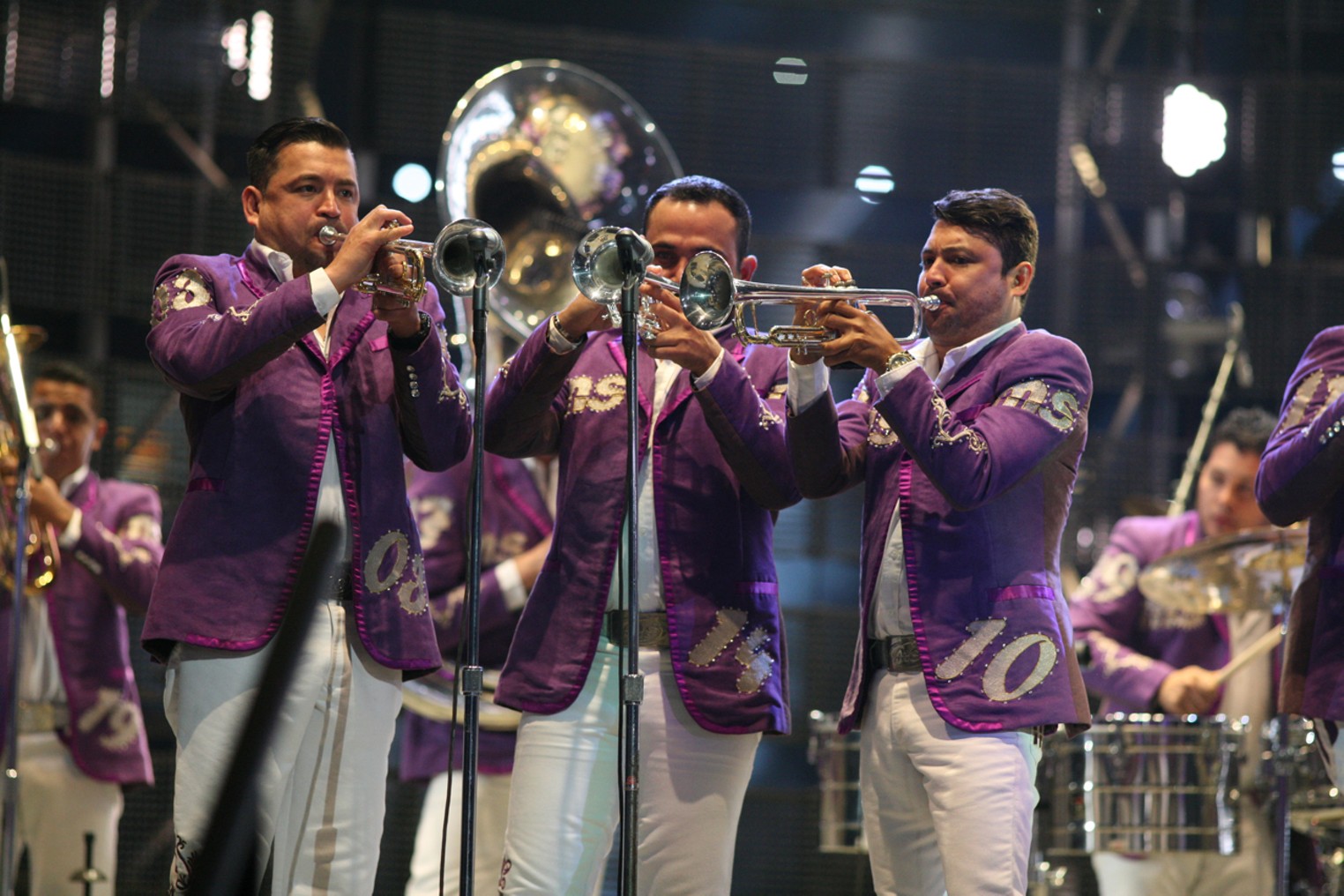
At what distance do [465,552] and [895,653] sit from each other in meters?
2.21

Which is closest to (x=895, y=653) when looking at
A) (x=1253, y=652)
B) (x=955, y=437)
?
(x=955, y=437)

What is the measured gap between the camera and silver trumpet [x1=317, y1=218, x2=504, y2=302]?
10.0 feet

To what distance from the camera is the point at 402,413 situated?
10.7 ft

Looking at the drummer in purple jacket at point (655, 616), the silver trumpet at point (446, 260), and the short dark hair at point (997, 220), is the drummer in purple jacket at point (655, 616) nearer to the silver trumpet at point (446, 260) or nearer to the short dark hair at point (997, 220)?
the silver trumpet at point (446, 260)

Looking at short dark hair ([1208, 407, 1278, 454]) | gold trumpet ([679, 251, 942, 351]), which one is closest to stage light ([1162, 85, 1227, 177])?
short dark hair ([1208, 407, 1278, 454])

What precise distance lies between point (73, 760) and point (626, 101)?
106 inches

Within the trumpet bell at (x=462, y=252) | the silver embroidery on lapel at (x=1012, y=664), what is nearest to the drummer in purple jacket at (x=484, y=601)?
the trumpet bell at (x=462, y=252)

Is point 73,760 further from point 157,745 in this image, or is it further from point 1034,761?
point 1034,761

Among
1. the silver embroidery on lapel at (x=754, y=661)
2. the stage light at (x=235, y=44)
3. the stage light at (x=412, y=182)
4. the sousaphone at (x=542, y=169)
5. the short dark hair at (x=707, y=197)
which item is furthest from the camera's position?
the stage light at (x=412, y=182)

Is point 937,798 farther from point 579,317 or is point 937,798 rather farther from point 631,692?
point 579,317

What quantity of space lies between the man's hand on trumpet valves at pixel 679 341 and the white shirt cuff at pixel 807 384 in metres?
0.16

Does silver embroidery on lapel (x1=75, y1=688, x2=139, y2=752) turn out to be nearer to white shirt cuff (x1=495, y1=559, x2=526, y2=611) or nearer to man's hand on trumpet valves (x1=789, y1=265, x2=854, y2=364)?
white shirt cuff (x1=495, y1=559, x2=526, y2=611)

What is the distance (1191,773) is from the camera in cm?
471

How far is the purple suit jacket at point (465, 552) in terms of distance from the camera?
4910 mm
